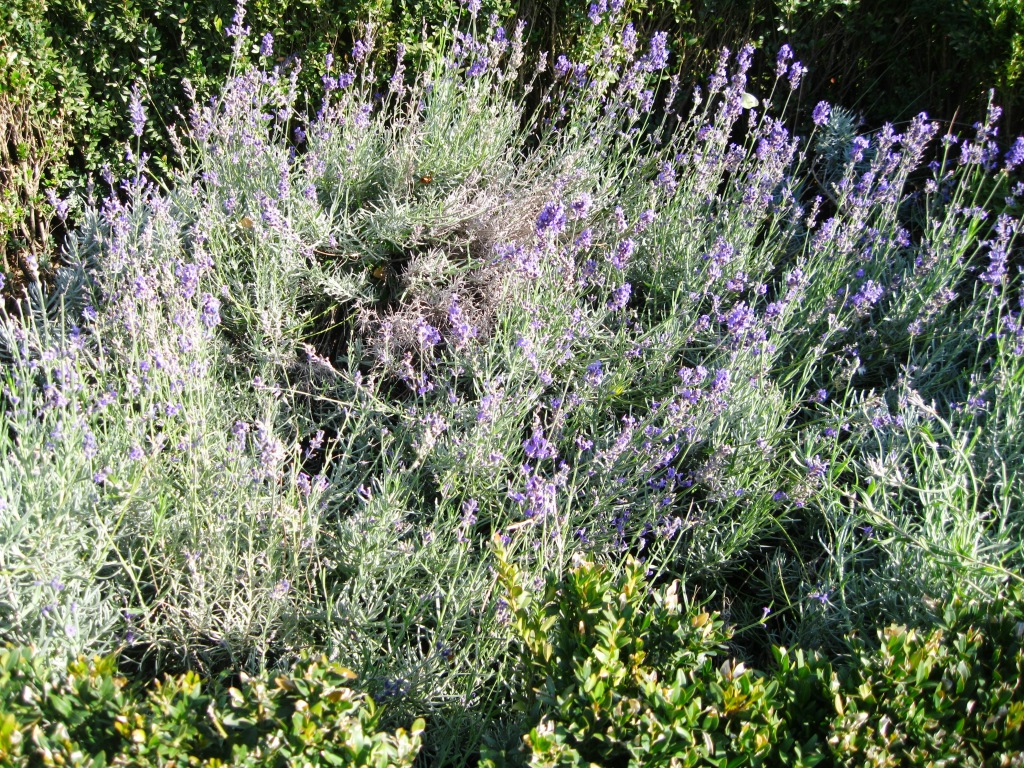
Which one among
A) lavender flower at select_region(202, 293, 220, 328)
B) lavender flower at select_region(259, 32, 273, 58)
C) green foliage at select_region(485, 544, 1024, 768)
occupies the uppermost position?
lavender flower at select_region(259, 32, 273, 58)

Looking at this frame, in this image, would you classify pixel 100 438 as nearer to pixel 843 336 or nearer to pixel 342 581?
pixel 342 581

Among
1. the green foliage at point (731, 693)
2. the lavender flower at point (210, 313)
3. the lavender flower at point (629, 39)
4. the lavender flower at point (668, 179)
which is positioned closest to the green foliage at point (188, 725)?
the green foliage at point (731, 693)

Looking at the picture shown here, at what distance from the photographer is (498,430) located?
8.48 ft

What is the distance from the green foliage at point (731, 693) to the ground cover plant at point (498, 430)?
0.04 ft

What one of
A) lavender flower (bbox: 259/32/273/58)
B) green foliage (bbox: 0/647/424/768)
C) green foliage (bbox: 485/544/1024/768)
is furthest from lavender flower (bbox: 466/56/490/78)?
green foliage (bbox: 0/647/424/768)

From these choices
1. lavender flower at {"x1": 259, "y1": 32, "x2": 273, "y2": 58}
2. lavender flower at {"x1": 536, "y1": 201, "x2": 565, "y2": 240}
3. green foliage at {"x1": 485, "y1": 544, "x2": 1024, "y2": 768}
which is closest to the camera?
green foliage at {"x1": 485, "y1": 544, "x2": 1024, "y2": 768}

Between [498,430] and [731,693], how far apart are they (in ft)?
3.60

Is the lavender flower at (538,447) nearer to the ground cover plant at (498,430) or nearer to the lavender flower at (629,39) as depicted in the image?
the ground cover plant at (498,430)

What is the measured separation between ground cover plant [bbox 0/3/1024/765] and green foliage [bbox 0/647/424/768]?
31mm

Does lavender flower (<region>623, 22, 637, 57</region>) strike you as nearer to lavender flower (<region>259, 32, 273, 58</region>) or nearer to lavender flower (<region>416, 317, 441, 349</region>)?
lavender flower (<region>259, 32, 273, 58</region>)

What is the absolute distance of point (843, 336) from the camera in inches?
133

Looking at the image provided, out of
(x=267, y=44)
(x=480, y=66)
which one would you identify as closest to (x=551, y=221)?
(x=480, y=66)

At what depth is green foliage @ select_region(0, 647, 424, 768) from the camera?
5.00ft

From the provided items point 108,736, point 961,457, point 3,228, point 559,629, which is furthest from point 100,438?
point 961,457
